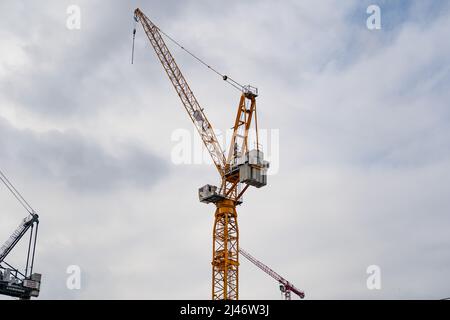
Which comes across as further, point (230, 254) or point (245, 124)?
point (245, 124)

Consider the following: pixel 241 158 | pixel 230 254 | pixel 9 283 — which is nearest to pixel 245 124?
pixel 241 158

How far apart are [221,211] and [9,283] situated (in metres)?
69.4
